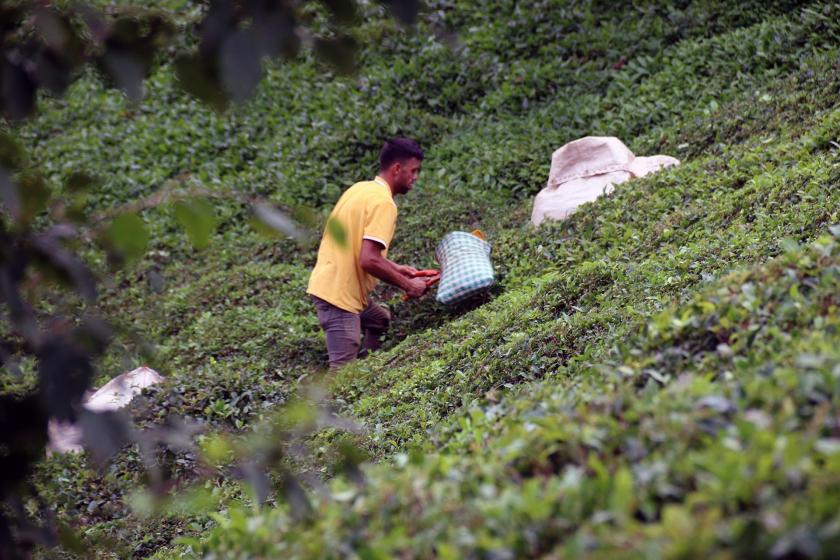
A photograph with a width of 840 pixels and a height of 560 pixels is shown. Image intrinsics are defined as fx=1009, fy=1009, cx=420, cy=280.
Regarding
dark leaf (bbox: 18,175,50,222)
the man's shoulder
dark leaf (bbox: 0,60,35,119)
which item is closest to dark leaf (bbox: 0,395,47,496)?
dark leaf (bbox: 18,175,50,222)

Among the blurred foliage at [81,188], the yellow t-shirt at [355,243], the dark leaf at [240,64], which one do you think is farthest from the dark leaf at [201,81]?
the yellow t-shirt at [355,243]

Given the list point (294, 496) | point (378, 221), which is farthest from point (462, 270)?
point (294, 496)

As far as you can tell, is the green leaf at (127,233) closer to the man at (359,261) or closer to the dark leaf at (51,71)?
the dark leaf at (51,71)

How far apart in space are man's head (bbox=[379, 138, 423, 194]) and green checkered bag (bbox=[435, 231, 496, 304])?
0.59 meters

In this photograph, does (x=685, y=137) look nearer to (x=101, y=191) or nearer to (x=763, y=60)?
(x=763, y=60)

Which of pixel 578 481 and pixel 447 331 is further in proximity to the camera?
pixel 447 331

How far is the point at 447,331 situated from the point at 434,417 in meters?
1.73

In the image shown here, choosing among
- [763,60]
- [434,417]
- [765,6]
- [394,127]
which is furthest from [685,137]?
[434,417]

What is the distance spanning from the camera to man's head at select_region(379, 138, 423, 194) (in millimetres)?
7582

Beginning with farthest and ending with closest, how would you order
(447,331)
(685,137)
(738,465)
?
1. (685,137)
2. (447,331)
3. (738,465)

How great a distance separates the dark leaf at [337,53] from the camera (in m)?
2.12

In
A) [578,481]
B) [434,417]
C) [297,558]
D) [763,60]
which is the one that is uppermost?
[763,60]

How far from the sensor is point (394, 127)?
1162cm

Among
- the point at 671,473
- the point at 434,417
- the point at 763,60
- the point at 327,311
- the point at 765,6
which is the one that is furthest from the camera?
the point at 765,6
